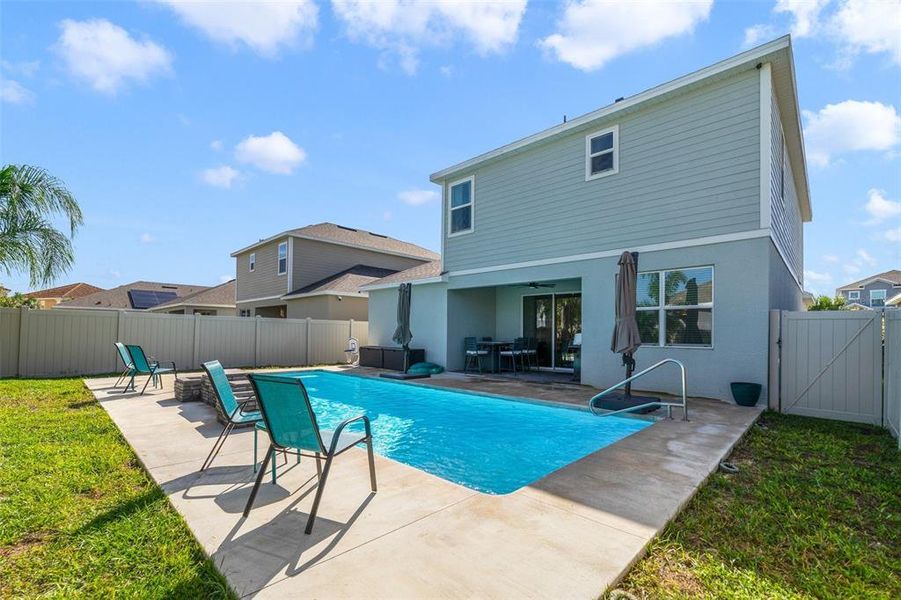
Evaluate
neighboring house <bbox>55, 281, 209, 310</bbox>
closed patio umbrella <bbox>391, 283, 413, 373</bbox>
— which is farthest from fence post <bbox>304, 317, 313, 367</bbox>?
neighboring house <bbox>55, 281, 209, 310</bbox>

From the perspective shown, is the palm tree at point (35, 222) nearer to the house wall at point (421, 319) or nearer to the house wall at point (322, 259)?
the house wall at point (421, 319)

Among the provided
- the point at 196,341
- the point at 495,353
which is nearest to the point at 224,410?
the point at 495,353

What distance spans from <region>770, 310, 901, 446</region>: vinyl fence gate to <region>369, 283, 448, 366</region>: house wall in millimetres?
8016

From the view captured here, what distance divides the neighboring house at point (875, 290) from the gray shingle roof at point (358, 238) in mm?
38923

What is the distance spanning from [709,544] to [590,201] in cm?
821

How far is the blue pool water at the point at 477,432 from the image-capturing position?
16.5ft

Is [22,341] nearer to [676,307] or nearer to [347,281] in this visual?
[347,281]

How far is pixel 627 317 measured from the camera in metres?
7.59

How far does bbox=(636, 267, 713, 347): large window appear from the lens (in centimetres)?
820

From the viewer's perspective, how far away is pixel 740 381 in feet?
25.2

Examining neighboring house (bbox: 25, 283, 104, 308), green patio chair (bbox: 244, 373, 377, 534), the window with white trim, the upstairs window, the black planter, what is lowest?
the black planter

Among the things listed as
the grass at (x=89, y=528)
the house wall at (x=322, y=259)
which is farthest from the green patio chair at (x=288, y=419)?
the house wall at (x=322, y=259)

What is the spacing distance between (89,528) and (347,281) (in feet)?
56.3

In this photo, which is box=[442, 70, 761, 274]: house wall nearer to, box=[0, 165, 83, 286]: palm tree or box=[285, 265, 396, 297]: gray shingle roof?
box=[285, 265, 396, 297]: gray shingle roof
